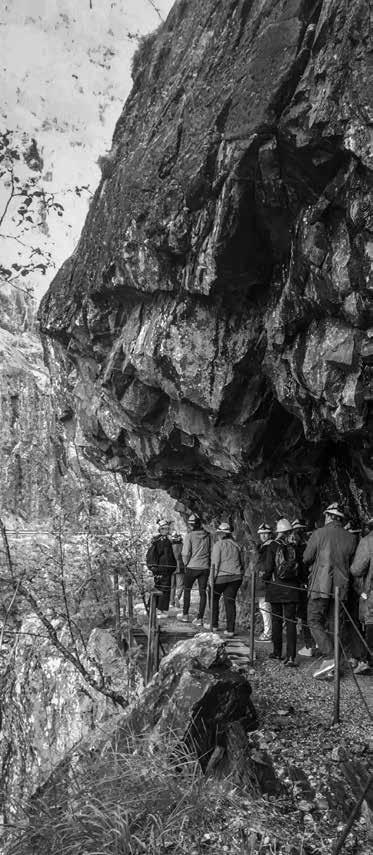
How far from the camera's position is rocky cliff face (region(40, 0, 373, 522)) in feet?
22.6

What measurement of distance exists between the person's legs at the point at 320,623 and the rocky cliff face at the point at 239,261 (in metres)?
2.44

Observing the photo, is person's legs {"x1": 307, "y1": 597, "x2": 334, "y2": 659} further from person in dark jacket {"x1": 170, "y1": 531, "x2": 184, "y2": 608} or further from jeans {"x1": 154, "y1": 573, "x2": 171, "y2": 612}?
person in dark jacket {"x1": 170, "y1": 531, "x2": 184, "y2": 608}

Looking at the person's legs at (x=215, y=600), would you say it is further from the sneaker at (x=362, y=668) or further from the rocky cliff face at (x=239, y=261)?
the sneaker at (x=362, y=668)

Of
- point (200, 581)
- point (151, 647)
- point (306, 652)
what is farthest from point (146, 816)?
point (200, 581)

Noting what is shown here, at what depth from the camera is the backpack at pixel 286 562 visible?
8.98 metres

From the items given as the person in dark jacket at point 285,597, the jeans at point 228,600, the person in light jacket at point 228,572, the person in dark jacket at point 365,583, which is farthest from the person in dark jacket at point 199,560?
the person in dark jacket at point 365,583

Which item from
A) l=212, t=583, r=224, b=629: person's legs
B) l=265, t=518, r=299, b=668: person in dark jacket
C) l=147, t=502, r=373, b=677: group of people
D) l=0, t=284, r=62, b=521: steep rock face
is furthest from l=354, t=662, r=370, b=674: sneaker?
l=0, t=284, r=62, b=521: steep rock face

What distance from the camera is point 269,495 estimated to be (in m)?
13.5

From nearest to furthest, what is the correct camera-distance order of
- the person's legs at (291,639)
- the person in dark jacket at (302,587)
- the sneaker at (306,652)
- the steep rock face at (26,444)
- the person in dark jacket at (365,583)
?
the person in dark jacket at (365,583) < the person's legs at (291,639) < the sneaker at (306,652) < the person in dark jacket at (302,587) < the steep rock face at (26,444)

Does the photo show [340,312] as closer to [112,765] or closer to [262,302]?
[262,302]

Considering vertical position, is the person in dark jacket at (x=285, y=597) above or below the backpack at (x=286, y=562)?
below

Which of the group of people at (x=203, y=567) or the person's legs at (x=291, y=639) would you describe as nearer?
the person's legs at (x=291, y=639)

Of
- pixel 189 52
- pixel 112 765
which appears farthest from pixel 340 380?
pixel 189 52

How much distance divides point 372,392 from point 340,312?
3.67 ft
